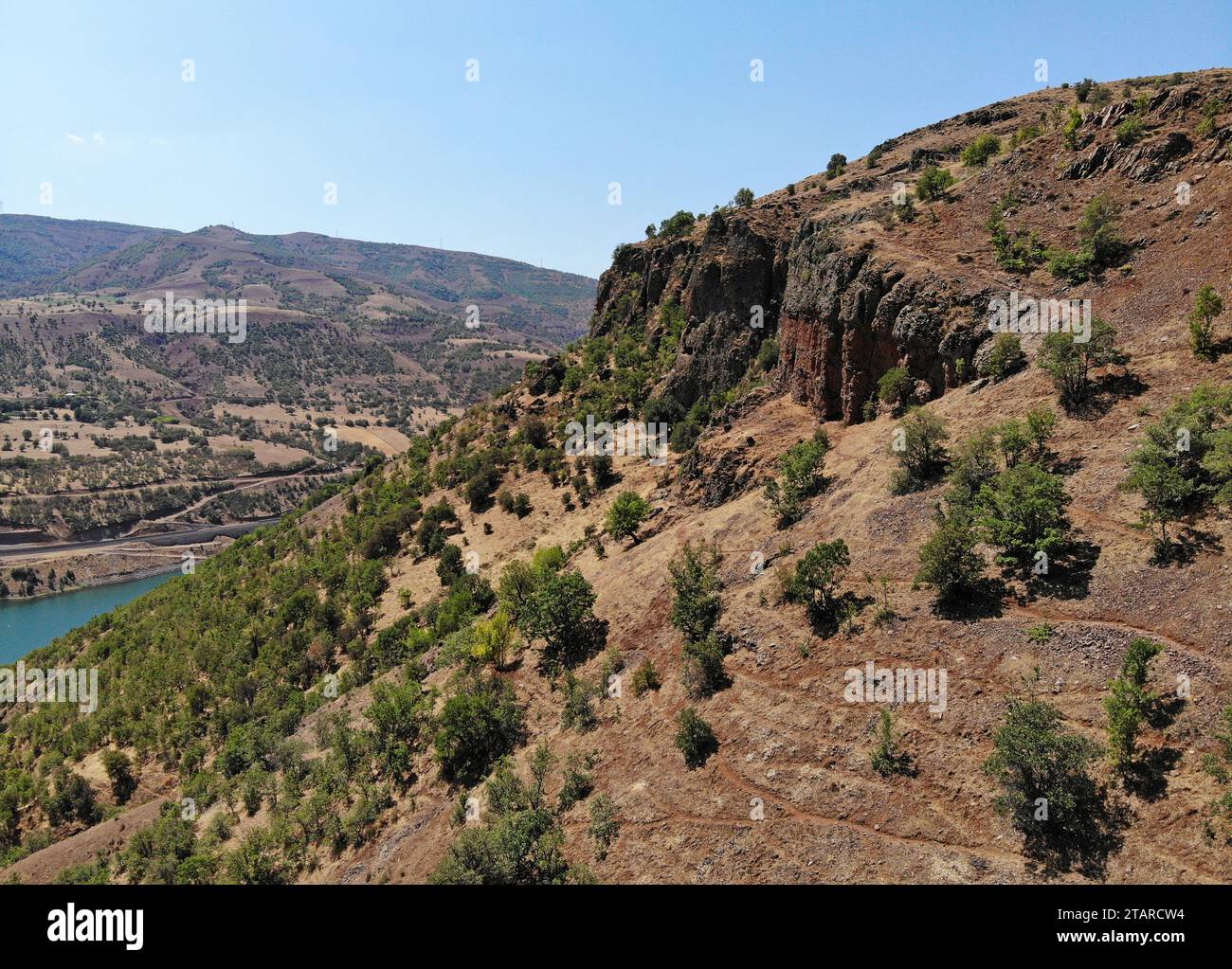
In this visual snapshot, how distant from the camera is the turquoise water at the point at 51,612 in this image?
7075cm

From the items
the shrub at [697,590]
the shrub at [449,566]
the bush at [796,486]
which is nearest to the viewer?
the shrub at [697,590]

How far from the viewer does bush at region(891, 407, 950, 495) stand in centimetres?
1923

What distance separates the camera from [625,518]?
2870 cm

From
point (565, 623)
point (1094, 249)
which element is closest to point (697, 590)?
point (565, 623)

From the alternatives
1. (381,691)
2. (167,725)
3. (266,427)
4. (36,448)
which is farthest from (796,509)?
(266,427)

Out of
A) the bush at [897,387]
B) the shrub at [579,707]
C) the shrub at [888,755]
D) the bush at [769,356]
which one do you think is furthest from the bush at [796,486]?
the bush at [769,356]

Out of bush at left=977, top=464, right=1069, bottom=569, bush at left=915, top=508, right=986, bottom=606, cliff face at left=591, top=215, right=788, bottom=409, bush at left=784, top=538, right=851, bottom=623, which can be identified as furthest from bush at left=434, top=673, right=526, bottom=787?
cliff face at left=591, top=215, right=788, bottom=409

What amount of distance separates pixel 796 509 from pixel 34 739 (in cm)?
4310

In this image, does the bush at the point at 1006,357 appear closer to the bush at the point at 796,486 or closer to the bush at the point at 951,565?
the bush at the point at 796,486

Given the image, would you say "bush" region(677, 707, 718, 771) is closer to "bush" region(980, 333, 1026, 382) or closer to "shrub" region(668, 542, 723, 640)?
"shrub" region(668, 542, 723, 640)

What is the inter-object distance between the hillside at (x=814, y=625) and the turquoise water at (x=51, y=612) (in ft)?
130

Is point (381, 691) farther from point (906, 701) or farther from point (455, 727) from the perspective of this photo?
point (906, 701)

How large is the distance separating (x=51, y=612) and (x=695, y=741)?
94.5 metres

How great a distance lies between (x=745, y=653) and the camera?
17391 mm
